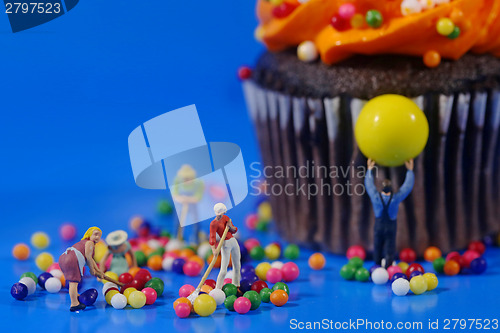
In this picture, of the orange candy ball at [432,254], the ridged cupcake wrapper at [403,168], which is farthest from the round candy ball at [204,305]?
the orange candy ball at [432,254]

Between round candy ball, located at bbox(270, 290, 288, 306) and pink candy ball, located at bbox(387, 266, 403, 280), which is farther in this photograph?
pink candy ball, located at bbox(387, 266, 403, 280)

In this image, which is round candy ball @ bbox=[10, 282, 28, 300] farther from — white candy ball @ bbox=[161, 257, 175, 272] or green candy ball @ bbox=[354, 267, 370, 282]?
green candy ball @ bbox=[354, 267, 370, 282]

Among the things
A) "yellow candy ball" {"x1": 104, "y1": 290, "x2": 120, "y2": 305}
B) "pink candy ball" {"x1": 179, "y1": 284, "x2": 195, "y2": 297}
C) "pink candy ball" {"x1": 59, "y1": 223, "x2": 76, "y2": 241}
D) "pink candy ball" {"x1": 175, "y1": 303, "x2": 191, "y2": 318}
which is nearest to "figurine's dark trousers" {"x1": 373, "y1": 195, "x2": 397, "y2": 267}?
"pink candy ball" {"x1": 179, "y1": 284, "x2": 195, "y2": 297}

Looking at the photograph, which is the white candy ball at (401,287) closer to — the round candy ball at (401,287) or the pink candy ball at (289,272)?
the round candy ball at (401,287)

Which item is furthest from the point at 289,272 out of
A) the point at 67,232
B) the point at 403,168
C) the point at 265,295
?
the point at 67,232

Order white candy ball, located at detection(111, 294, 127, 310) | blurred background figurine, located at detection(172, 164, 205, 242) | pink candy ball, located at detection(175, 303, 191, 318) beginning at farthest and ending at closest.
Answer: blurred background figurine, located at detection(172, 164, 205, 242) → white candy ball, located at detection(111, 294, 127, 310) → pink candy ball, located at detection(175, 303, 191, 318)
